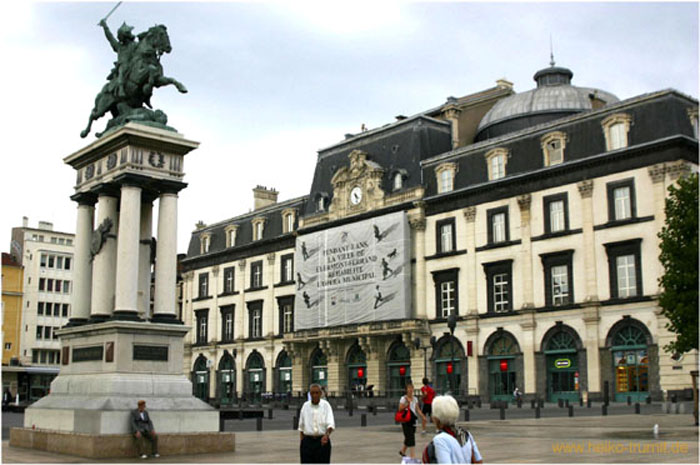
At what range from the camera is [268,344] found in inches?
3056

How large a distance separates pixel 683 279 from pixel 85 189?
20.8 meters

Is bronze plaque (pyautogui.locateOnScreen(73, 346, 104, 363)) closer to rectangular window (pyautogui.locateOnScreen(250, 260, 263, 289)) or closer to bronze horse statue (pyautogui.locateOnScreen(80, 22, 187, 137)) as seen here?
bronze horse statue (pyautogui.locateOnScreen(80, 22, 187, 137))

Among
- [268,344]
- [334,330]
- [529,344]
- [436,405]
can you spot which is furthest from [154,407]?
[268,344]

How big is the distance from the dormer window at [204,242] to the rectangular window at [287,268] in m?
13.6

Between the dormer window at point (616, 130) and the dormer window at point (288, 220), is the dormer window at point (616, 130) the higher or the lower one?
the higher one

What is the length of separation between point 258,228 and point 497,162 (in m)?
30.1

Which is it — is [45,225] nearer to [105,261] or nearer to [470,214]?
[470,214]

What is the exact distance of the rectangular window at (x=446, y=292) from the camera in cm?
6127

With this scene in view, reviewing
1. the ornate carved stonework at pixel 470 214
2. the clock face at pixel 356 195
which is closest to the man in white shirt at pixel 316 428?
the ornate carved stonework at pixel 470 214

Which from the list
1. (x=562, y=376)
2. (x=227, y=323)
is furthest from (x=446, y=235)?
(x=227, y=323)

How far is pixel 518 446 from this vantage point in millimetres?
21172

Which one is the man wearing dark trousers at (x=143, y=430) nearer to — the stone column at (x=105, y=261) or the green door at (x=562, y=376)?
the stone column at (x=105, y=261)

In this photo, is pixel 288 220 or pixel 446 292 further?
pixel 288 220

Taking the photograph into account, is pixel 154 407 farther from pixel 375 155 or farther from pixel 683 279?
pixel 375 155
